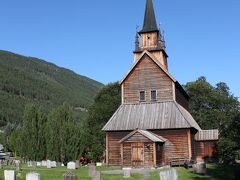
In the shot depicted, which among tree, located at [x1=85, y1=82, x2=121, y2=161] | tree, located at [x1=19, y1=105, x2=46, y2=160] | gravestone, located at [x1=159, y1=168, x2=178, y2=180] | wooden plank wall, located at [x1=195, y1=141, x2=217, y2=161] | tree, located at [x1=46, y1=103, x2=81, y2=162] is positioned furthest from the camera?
tree, located at [x1=85, y1=82, x2=121, y2=161]

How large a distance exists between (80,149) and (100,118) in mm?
7197

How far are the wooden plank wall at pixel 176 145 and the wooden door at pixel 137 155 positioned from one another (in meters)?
2.99

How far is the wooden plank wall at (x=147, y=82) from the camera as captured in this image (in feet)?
135

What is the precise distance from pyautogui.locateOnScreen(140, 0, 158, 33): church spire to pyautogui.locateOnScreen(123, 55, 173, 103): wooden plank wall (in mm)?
4703

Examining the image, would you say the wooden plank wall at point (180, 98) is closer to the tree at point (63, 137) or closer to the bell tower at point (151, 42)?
the bell tower at point (151, 42)

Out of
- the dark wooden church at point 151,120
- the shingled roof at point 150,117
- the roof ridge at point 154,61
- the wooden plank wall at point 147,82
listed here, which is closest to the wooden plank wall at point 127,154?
the dark wooden church at point 151,120

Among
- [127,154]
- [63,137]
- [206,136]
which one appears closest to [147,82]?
[127,154]

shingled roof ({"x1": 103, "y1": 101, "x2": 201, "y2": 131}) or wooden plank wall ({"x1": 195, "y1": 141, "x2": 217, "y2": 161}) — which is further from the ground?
shingled roof ({"x1": 103, "y1": 101, "x2": 201, "y2": 131})

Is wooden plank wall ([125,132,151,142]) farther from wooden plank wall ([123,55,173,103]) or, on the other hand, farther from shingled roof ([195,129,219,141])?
shingled roof ([195,129,219,141])

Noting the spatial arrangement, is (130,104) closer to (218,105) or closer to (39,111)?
(39,111)

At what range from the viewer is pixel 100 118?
5512cm

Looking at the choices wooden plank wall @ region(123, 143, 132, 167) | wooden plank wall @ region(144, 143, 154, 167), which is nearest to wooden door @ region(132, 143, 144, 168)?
wooden plank wall @ region(144, 143, 154, 167)

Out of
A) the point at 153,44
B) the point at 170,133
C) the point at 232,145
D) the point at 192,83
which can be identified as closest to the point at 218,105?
the point at 192,83

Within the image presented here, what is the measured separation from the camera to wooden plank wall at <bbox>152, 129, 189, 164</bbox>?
37.6 metres
